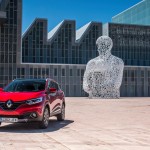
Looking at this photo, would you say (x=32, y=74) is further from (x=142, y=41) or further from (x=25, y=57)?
(x=142, y=41)

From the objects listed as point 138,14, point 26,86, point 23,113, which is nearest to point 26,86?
point 26,86

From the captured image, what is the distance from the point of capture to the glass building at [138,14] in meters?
94.6

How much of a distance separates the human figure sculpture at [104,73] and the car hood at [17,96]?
103 ft

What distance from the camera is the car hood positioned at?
32.6 feet

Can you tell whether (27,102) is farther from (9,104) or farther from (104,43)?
(104,43)

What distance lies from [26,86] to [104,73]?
31.5 meters

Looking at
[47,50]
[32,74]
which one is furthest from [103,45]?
[47,50]

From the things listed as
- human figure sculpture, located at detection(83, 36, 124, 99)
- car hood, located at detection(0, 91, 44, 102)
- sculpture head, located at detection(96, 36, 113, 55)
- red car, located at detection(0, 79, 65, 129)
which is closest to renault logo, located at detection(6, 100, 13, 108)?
red car, located at detection(0, 79, 65, 129)

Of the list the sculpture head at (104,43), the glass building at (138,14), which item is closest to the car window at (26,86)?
the sculpture head at (104,43)

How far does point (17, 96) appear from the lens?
10.0 metres

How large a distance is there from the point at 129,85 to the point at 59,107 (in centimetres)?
5800

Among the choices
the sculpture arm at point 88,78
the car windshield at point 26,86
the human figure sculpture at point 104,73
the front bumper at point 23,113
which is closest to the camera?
the front bumper at point 23,113

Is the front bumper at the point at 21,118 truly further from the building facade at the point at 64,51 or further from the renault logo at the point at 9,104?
the building facade at the point at 64,51

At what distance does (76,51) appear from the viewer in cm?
7138
